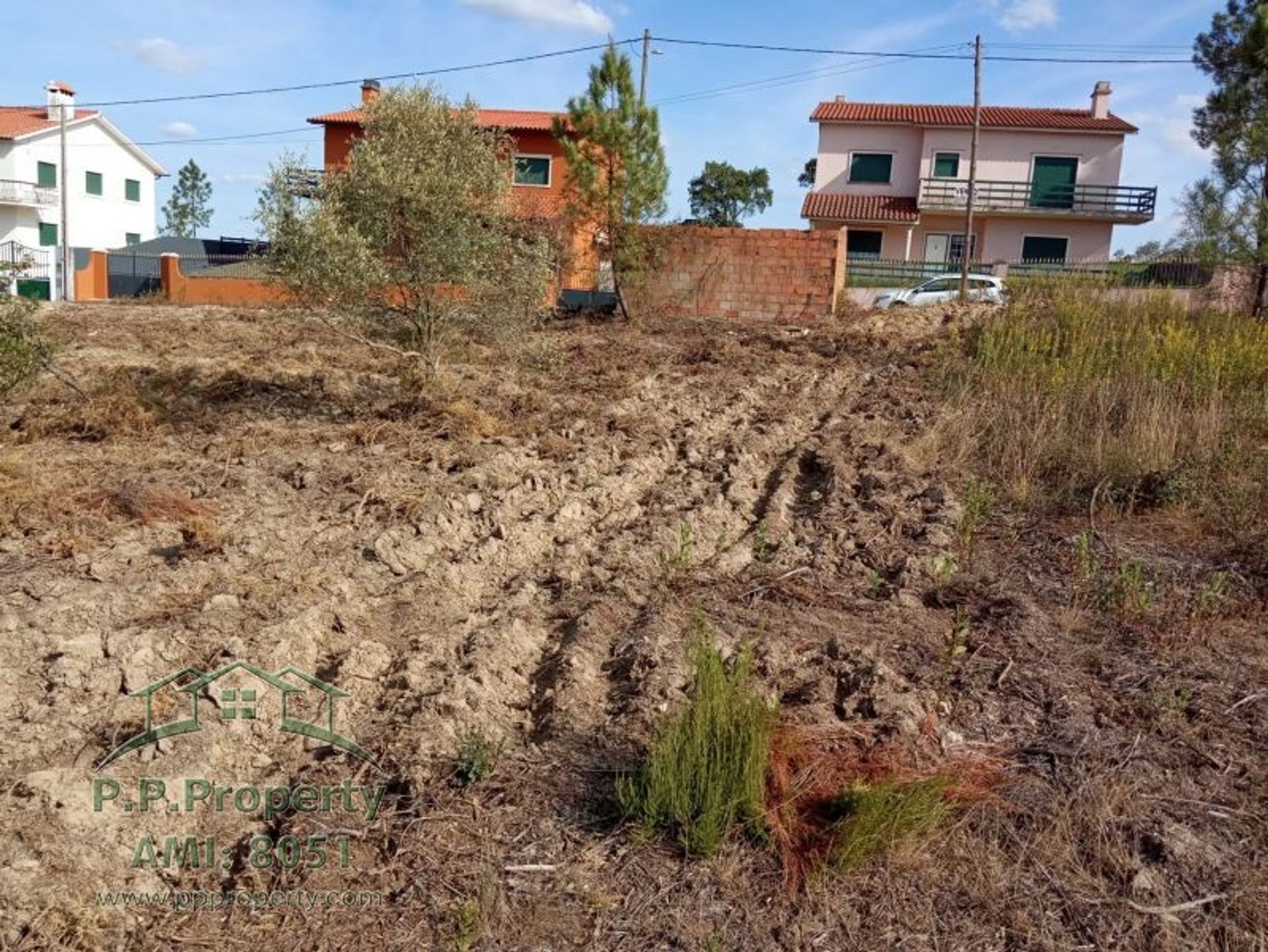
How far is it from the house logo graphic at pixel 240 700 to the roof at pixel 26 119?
47.5 metres

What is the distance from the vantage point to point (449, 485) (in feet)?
23.0

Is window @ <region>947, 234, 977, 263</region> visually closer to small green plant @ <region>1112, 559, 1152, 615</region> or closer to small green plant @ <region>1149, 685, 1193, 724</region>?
small green plant @ <region>1112, 559, 1152, 615</region>

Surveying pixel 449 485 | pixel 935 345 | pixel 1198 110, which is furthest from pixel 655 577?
pixel 1198 110

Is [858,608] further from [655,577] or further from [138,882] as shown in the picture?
[138,882]

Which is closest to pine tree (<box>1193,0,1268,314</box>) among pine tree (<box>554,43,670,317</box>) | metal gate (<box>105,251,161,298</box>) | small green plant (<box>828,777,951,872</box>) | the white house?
pine tree (<box>554,43,670,317</box>)

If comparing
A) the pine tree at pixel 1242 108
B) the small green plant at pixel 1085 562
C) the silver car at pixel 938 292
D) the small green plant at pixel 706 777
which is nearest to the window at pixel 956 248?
the silver car at pixel 938 292

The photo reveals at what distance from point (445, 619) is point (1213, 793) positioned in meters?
3.31

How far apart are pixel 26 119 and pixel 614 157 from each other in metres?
39.3

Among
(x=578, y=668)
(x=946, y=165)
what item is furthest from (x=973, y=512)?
A: (x=946, y=165)

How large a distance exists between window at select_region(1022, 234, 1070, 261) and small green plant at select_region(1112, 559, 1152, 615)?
33.6 meters

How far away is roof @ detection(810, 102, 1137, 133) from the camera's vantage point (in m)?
35.8

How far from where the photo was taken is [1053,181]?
36.3 m

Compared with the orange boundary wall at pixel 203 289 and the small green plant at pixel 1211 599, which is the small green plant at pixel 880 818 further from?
the orange boundary wall at pixel 203 289

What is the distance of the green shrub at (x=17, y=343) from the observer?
6.79m
